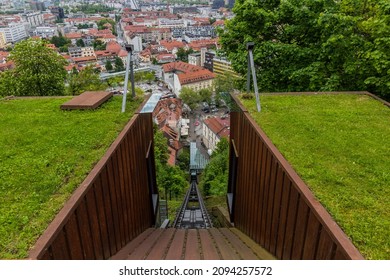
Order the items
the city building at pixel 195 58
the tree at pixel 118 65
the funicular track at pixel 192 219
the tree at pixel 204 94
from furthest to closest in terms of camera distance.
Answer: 1. the city building at pixel 195 58
2. the tree at pixel 118 65
3. the tree at pixel 204 94
4. the funicular track at pixel 192 219

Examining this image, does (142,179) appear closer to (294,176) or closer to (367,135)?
(294,176)

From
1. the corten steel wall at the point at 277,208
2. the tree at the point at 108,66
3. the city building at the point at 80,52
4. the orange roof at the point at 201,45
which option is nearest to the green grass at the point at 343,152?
the corten steel wall at the point at 277,208

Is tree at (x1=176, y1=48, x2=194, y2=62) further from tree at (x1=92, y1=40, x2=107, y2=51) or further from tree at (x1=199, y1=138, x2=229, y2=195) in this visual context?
tree at (x1=199, y1=138, x2=229, y2=195)

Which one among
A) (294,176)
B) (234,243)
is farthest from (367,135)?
(234,243)

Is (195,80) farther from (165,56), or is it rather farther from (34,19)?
(34,19)

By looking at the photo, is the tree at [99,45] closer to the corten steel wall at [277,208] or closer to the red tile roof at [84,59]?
the red tile roof at [84,59]

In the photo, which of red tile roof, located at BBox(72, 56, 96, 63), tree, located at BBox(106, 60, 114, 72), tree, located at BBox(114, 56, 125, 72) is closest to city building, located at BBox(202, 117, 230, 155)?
tree, located at BBox(114, 56, 125, 72)
